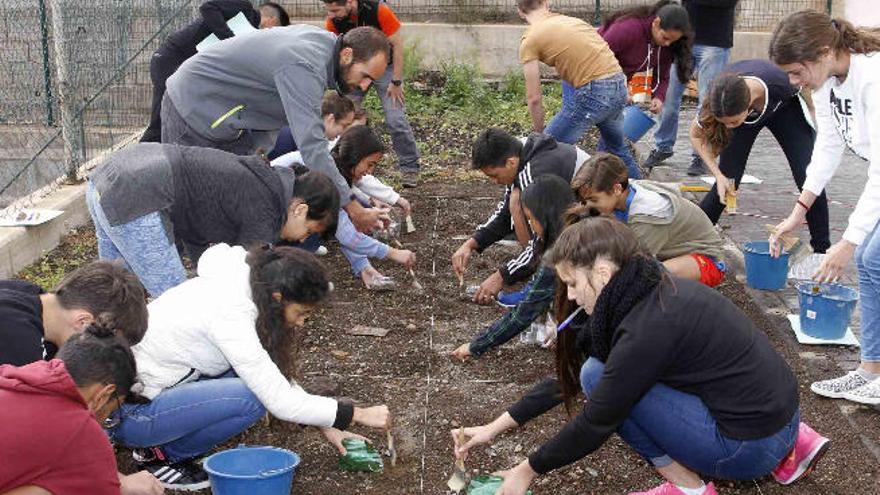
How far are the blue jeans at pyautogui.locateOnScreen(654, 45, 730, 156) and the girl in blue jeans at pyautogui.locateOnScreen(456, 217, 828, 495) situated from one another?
4.74 metres

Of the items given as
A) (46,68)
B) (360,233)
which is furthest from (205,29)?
(360,233)

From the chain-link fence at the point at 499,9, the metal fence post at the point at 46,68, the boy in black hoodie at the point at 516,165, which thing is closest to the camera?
the boy in black hoodie at the point at 516,165

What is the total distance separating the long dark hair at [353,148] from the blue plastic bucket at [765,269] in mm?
2043

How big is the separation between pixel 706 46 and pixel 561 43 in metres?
1.87

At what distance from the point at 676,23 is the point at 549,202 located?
322 cm

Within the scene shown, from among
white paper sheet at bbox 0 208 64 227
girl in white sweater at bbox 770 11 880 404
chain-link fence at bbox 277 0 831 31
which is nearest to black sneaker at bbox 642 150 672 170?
girl in white sweater at bbox 770 11 880 404

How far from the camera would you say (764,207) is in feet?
23.7

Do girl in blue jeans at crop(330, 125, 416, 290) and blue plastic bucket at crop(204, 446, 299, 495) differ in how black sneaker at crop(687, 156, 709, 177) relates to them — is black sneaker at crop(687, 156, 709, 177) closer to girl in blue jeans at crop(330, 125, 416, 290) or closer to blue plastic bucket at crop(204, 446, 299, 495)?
girl in blue jeans at crop(330, 125, 416, 290)

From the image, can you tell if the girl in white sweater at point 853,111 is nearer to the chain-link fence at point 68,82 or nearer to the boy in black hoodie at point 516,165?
the boy in black hoodie at point 516,165

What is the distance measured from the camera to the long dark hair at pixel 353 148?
550cm

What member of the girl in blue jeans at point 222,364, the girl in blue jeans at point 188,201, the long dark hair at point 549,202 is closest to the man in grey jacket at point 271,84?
the girl in blue jeans at point 188,201

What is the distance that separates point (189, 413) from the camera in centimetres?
360

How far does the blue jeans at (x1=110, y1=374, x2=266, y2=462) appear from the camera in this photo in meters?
3.60

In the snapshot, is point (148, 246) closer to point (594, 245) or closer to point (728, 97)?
point (594, 245)
